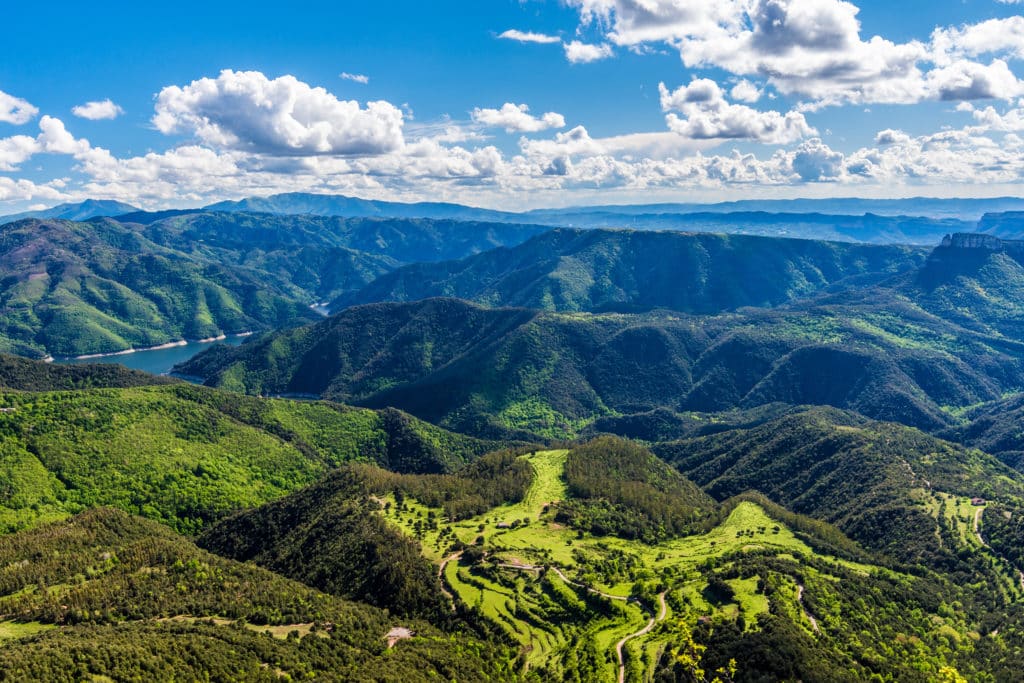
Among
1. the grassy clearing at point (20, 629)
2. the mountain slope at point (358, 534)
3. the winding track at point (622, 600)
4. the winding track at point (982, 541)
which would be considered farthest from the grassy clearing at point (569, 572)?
the grassy clearing at point (20, 629)

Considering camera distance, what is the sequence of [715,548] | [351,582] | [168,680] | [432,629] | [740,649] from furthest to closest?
1. [715,548]
2. [351,582]
3. [432,629]
4. [740,649]
5. [168,680]

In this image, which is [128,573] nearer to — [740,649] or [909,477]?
[740,649]

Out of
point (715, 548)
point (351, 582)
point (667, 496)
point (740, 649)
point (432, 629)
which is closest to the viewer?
point (740, 649)

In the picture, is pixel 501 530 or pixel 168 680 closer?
pixel 168 680

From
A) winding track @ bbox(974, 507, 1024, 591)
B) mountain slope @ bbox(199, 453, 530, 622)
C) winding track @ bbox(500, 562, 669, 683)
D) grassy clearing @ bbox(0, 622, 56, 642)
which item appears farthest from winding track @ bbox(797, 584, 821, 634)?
grassy clearing @ bbox(0, 622, 56, 642)

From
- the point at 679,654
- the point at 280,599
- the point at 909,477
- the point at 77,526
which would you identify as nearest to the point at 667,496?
the point at 909,477

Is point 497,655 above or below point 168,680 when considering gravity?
below

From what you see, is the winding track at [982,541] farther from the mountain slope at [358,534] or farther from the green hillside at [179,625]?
the green hillside at [179,625]

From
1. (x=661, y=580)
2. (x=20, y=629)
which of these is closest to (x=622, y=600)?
(x=661, y=580)
